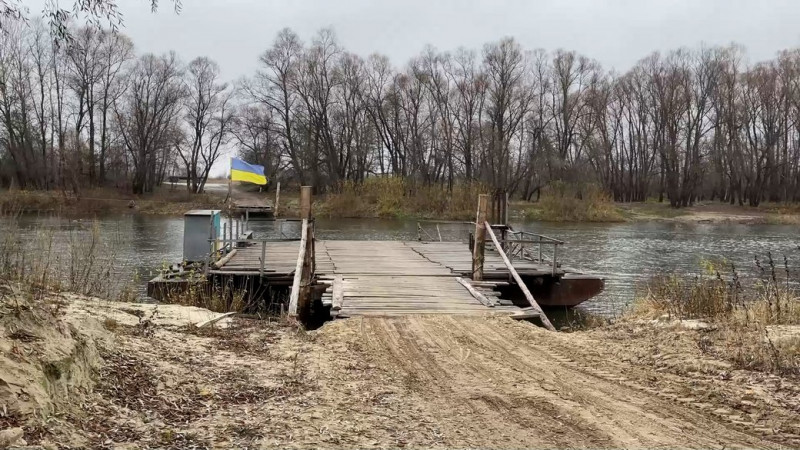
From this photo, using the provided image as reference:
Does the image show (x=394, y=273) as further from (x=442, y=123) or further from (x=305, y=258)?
(x=442, y=123)

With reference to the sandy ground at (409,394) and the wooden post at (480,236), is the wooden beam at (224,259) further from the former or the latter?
the sandy ground at (409,394)

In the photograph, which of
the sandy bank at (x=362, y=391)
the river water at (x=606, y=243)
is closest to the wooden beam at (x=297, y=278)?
the sandy bank at (x=362, y=391)

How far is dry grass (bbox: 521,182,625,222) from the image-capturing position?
4478cm

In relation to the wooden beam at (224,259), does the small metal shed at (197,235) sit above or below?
above

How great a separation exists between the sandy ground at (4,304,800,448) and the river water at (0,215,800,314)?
5.66 m

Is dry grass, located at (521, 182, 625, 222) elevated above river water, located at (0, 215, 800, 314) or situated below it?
above

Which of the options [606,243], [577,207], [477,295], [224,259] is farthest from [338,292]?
[577,207]

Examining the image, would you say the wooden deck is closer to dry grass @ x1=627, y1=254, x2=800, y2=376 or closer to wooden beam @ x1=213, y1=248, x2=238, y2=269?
wooden beam @ x1=213, y1=248, x2=238, y2=269

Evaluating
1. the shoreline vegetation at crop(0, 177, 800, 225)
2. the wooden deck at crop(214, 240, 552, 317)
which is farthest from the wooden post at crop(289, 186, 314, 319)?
the shoreline vegetation at crop(0, 177, 800, 225)

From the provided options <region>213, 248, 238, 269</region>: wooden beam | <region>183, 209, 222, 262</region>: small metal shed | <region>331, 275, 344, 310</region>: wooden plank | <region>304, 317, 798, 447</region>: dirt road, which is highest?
<region>183, 209, 222, 262</region>: small metal shed

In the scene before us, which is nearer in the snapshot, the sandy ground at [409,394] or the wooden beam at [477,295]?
the sandy ground at [409,394]

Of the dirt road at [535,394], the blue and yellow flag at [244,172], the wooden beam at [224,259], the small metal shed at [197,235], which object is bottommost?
the dirt road at [535,394]

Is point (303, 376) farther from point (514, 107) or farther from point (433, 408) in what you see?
point (514, 107)

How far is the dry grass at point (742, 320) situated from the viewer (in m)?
5.96
